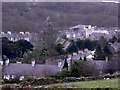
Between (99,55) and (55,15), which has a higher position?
(55,15)

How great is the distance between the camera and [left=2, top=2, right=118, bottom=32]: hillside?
1720cm

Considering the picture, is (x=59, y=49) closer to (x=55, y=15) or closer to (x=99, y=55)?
(x=99, y=55)

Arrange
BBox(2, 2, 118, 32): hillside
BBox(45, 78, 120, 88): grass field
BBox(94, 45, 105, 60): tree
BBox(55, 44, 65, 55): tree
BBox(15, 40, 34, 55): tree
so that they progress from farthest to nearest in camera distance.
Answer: BBox(2, 2, 118, 32): hillside < BBox(55, 44, 65, 55): tree < BBox(15, 40, 34, 55): tree < BBox(94, 45, 105, 60): tree < BBox(45, 78, 120, 88): grass field

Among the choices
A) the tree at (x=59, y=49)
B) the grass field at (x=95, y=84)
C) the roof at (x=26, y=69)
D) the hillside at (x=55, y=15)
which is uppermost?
the hillside at (x=55, y=15)

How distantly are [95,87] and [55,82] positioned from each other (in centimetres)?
106

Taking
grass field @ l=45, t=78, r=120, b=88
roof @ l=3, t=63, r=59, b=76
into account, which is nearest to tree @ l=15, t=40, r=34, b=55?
roof @ l=3, t=63, r=59, b=76

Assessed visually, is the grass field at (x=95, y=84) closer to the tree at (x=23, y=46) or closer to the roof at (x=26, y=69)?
the roof at (x=26, y=69)

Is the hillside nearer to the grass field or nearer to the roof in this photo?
the roof

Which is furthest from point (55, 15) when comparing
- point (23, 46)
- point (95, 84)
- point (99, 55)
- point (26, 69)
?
point (95, 84)

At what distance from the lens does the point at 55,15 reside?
1914 cm

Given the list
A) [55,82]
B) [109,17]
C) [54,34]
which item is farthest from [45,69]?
[109,17]

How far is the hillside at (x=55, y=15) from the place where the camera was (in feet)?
56.4

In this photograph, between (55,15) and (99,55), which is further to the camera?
(55,15)

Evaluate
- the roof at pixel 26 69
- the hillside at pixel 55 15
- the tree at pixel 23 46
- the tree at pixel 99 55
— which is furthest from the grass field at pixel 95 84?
the hillside at pixel 55 15
